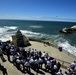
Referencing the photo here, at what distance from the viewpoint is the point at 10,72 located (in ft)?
52.4

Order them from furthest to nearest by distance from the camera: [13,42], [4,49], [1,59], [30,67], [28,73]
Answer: [13,42] → [4,49] → [1,59] → [30,67] → [28,73]

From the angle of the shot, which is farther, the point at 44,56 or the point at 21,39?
the point at 21,39

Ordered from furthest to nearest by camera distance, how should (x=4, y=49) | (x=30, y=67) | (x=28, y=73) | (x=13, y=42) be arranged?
(x=13, y=42) → (x=4, y=49) → (x=30, y=67) → (x=28, y=73)

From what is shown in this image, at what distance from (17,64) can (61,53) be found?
930 cm

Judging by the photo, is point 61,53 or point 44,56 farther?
point 61,53

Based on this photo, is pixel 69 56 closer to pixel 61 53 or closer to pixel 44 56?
pixel 61 53

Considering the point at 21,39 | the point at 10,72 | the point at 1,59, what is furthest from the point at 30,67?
the point at 21,39

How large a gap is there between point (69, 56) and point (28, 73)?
9.13 metres

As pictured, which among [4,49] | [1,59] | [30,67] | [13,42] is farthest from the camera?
[13,42]

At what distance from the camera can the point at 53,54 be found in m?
23.1

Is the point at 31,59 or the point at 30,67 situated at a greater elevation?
the point at 31,59

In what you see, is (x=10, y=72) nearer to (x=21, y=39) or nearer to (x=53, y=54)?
(x=53, y=54)

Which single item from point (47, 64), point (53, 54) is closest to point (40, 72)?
point (47, 64)

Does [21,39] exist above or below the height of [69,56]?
above
